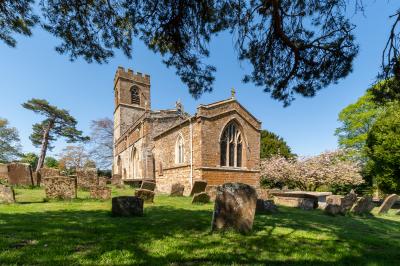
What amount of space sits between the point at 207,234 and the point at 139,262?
1.93m

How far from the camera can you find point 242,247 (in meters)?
3.99

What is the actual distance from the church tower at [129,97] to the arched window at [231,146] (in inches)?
838

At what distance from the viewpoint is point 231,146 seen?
772 inches

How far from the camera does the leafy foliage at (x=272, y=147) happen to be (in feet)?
105

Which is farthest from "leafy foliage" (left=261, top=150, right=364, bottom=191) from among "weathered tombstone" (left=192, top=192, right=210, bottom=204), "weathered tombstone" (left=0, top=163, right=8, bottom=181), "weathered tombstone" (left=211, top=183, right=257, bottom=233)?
"weathered tombstone" (left=0, top=163, right=8, bottom=181)

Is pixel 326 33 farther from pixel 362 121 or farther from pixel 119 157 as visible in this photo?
pixel 119 157

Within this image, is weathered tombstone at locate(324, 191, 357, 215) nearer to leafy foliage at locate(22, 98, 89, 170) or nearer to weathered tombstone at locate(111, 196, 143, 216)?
weathered tombstone at locate(111, 196, 143, 216)

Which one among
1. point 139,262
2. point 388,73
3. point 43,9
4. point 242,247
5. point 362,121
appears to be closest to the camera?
point 139,262

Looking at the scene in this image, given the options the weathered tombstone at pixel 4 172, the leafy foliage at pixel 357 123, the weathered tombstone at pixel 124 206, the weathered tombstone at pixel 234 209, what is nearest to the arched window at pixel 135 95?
the weathered tombstone at pixel 4 172

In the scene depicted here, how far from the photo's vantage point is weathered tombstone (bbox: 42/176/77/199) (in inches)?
360

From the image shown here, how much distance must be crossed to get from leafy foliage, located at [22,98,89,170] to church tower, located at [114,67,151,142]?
6.95 m

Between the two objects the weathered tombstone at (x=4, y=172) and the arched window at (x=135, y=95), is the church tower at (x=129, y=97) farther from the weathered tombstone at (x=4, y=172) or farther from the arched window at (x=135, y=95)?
the weathered tombstone at (x=4, y=172)

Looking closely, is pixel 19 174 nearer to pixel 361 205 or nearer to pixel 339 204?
pixel 339 204

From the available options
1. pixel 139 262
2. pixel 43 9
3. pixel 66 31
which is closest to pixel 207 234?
pixel 139 262
